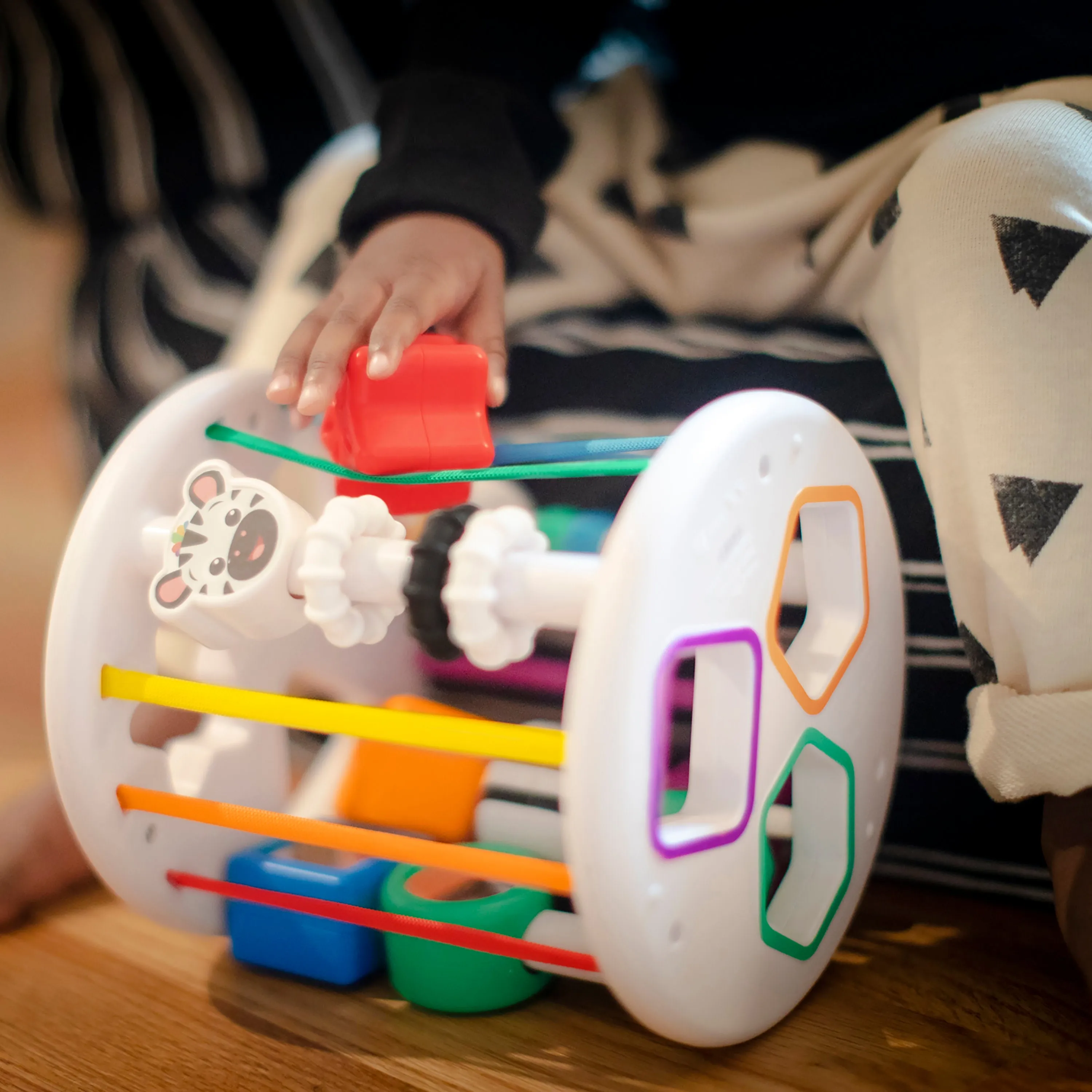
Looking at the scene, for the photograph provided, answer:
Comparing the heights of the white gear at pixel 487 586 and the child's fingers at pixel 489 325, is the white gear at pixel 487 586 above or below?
below

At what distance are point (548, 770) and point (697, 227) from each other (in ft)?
1.16

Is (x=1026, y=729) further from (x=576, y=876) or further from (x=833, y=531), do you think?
(x=576, y=876)

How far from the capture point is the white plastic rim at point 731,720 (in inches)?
13.2

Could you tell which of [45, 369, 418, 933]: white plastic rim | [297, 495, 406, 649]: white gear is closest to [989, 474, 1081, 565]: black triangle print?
[297, 495, 406, 649]: white gear

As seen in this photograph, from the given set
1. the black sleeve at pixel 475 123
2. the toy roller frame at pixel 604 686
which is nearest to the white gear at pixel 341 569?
the toy roller frame at pixel 604 686

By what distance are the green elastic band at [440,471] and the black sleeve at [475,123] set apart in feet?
0.54

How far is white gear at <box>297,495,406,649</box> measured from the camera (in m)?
0.41

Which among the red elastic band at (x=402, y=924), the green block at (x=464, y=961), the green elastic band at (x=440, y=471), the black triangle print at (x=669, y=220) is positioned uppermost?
the black triangle print at (x=669, y=220)

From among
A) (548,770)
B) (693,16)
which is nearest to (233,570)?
(548,770)

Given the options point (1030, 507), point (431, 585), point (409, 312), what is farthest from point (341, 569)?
point (1030, 507)

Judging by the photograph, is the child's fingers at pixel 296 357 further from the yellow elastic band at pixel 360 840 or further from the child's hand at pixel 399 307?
the yellow elastic band at pixel 360 840

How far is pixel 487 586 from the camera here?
38 centimetres

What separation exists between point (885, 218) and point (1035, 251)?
95mm

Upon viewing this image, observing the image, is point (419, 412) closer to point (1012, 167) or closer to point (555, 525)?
point (555, 525)
